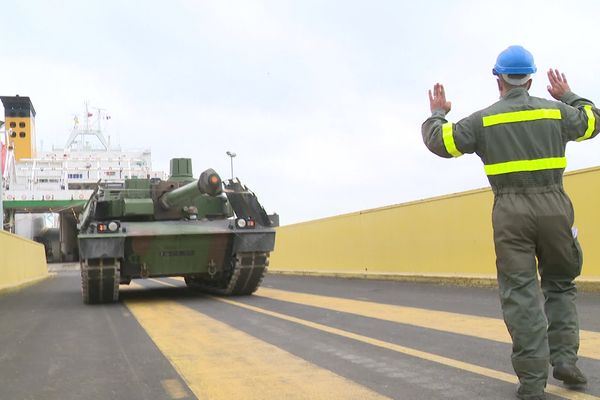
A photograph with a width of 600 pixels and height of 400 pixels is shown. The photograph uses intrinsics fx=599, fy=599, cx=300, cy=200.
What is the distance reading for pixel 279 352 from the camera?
534 centimetres

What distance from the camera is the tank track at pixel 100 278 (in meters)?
10.4

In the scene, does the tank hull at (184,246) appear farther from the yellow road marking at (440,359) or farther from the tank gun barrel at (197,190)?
the yellow road marking at (440,359)

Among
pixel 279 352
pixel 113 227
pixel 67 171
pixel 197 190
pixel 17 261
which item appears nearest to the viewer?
pixel 279 352

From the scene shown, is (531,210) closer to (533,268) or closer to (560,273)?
(533,268)

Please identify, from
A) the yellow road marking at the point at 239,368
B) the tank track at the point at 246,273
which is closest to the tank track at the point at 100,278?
the tank track at the point at 246,273

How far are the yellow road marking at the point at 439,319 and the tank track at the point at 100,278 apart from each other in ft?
10.5

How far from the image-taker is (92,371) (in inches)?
191

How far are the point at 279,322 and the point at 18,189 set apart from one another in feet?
171

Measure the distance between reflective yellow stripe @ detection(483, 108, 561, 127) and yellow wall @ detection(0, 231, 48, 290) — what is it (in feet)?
47.8

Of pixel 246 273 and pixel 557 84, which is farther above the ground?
pixel 557 84

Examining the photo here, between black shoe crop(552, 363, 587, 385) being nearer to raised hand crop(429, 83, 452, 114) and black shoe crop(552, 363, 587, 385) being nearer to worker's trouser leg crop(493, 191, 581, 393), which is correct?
worker's trouser leg crop(493, 191, 581, 393)

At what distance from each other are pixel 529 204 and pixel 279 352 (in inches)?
110

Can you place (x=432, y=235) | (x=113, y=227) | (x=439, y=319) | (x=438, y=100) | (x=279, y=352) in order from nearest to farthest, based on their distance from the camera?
1. (x=438, y=100)
2. (x=279, y=352)
3. (x=439, y=319)
4. (x=113, y=227)
5. (x=432, y=235)

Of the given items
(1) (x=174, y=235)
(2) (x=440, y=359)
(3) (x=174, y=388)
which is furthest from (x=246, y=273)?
(3) (x=174, y=388)
